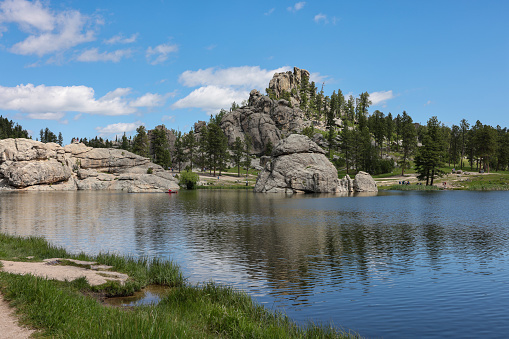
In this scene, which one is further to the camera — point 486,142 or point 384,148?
point 384,148

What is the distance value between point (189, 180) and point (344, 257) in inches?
3953

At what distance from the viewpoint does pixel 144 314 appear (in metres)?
10.1

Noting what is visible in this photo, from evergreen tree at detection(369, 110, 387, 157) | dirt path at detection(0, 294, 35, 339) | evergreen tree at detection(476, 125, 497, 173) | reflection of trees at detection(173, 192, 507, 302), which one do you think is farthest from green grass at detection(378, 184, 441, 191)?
dirt path at detection(0, 294, 35, 339)

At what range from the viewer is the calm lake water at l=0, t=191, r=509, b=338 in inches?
579

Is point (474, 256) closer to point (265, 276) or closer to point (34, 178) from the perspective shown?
point (265, 276)

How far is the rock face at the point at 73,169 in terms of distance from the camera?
109 meters

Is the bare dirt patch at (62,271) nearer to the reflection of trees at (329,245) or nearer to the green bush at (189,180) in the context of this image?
the reflection of trees at (329,245)

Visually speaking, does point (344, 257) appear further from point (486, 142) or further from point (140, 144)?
point (140, 144)

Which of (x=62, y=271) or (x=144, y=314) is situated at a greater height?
(x=144, y=314)

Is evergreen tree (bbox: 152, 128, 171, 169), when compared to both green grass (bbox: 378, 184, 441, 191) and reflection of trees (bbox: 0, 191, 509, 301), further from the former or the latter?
reflection of trees (bbox: 0, 191, 509, 301)

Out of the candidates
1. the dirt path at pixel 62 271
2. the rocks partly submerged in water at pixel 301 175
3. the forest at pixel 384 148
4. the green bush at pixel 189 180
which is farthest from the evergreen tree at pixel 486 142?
the dirt path at pixel 62 271

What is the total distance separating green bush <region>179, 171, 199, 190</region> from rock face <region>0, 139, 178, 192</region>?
3.06 m

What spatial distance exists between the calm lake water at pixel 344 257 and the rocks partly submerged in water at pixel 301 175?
55180 millimetres

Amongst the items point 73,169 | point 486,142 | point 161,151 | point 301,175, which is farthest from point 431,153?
point 73,169
